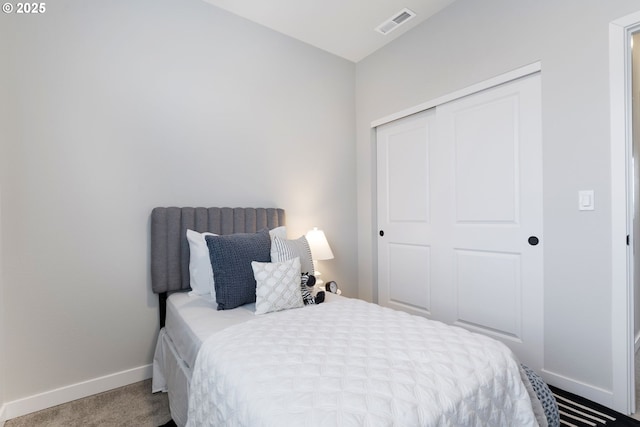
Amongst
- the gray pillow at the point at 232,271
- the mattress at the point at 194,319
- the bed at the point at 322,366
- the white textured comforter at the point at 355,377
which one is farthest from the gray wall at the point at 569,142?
the gray pillow at the point at 232,271

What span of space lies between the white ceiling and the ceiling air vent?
1.3 inches

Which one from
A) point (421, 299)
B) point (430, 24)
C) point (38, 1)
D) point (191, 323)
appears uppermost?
point (430, 24)

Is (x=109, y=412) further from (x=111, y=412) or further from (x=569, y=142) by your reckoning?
(x=569, y=142)

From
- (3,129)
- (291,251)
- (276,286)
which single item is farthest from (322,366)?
(3,129)

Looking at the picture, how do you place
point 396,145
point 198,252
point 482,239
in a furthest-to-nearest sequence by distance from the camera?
point 396,145
point 482,239
point 198,252

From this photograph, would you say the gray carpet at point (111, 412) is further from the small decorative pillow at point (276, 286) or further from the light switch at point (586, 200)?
the light switch at point (586, 200)

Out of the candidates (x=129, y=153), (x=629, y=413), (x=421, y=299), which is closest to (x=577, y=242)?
(x=629, y=413)

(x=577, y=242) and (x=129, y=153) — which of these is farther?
(x=129, y=153)

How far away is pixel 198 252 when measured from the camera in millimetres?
2064

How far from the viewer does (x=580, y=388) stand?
182 cm

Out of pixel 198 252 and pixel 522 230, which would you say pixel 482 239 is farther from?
pixel 198 252

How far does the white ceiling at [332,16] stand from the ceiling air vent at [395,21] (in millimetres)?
32

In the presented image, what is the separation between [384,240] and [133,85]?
245cm

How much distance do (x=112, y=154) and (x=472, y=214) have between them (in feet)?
8.40
